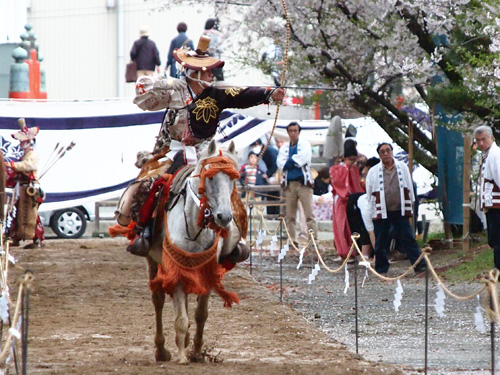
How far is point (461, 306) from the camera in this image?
1153cm

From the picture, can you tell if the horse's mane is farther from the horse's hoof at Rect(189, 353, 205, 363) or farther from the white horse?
the horse's hoof at Rect(189, 353, 205, 363)

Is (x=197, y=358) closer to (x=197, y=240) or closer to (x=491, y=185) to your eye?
(x=197, y=240)

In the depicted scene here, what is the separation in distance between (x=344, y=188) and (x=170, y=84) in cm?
768

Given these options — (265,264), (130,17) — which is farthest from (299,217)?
(130,17)

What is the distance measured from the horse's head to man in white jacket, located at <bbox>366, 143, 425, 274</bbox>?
625 centimetres

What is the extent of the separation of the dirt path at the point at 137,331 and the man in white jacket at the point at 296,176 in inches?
117

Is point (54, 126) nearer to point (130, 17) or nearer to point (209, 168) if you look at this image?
point (209, 168)

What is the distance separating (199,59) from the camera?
9234 mm

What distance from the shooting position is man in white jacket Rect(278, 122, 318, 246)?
708 inches

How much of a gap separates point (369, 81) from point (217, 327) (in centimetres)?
746

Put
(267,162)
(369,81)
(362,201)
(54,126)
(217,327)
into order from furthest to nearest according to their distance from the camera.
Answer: (267,162)
(54,126)
(369,81)
(362,201)
(217,327)

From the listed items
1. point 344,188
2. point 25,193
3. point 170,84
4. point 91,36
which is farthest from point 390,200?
point 91,36

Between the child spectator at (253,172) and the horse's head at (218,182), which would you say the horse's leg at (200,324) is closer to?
the horse's head at (218,182)

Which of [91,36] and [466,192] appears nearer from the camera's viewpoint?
[466,192]
